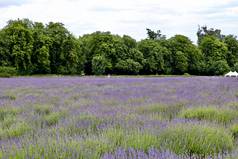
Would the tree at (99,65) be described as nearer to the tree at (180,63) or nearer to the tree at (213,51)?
the tree at (180,63)

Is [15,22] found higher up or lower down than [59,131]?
higher up

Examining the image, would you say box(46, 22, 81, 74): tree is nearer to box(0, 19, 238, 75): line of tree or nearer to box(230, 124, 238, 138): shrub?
box(0, 19, 238, 75): line of tree

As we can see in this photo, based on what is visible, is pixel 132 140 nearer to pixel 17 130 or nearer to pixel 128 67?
pixel 17 130

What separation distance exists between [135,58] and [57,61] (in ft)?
32.2

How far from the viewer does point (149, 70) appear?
50906 millimetres

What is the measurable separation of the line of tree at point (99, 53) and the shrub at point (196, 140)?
37.5 meters

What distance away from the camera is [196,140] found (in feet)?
12.6

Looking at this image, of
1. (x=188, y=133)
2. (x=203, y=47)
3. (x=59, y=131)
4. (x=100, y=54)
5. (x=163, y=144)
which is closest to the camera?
(x=163, y=144)

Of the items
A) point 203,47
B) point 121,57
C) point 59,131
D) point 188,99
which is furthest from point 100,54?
point 59,131

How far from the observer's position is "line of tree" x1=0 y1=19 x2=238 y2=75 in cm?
4225

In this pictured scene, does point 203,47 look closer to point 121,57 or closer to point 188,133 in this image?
point 121,57

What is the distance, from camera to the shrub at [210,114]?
18.4 ft

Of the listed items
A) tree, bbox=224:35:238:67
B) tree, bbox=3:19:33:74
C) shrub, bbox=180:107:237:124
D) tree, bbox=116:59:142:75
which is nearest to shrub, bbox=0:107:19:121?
shrub, bbox=180:107:237:124

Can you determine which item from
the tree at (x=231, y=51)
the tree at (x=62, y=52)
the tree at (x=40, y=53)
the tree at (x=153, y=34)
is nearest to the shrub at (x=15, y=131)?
the tree at (x=40, y=53)
